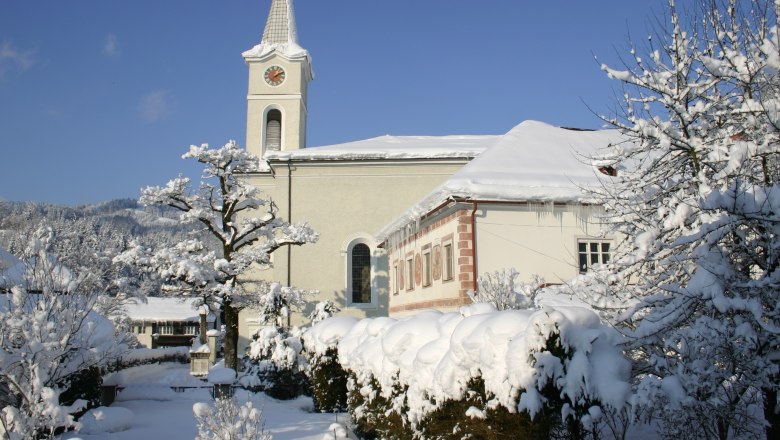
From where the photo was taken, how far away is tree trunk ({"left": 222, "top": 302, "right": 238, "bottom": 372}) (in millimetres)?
21031

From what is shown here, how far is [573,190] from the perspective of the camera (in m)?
17.4

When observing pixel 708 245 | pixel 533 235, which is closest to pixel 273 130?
pixel 533 235

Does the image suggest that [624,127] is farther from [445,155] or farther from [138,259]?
[445,155]

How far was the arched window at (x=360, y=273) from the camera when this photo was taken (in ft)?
100

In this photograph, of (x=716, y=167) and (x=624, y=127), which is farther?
(x=624, y=127)

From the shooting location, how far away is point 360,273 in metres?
30.8

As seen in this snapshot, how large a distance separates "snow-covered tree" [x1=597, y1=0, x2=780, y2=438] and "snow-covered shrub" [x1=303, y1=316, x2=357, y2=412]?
6.49 metres

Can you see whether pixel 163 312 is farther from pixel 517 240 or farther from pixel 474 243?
pixel 517 240

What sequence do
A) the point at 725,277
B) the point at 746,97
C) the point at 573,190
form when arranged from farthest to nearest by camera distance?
the point at 573,190 < the point at 746,97 < the point at 725,277

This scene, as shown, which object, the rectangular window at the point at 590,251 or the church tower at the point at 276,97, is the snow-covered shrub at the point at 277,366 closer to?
the rectangular window at the point at 590,251

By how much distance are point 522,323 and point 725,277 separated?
6.39ft

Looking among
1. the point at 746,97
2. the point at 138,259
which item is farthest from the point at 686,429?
the point at 138,259

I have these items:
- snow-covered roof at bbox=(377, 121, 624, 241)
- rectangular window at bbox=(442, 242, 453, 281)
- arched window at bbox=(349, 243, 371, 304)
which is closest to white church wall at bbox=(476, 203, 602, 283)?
snow-covered roof at bbox=(377, 121, 624, 241)

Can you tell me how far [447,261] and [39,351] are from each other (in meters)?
12.0
